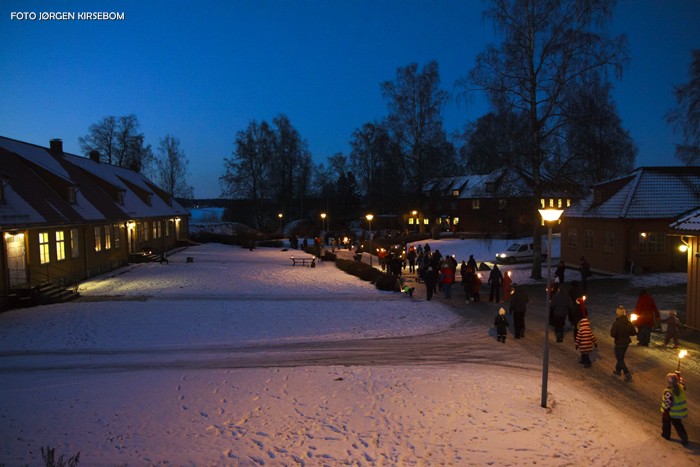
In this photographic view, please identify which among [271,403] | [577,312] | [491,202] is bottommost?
[271,403]

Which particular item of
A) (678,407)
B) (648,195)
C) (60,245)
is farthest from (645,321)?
(60,245)

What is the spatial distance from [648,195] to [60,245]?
29346mm

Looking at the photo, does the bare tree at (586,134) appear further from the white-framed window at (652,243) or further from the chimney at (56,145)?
the chimney at (56,145)

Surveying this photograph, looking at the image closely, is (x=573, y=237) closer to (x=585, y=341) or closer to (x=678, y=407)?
(x=585, y=341)

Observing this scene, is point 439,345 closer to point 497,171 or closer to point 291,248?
point 497,171

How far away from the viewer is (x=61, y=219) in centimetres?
1992

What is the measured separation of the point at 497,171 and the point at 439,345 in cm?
1120

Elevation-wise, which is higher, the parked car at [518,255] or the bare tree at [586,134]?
the bare tree at [586,134]

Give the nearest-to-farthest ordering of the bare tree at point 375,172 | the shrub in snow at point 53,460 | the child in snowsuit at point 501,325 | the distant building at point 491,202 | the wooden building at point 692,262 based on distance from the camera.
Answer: the shrub in snow at point 53,460, the child in snowsuit at point 501,325, the wooden building at point 692,262, the distant building at point 491,202, the bare tree at point 375,172

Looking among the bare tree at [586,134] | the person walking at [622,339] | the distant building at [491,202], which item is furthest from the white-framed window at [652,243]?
the person walking at [622,339]

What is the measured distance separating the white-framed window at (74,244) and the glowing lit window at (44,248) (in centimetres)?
220

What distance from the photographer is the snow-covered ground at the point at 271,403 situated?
23.1ft

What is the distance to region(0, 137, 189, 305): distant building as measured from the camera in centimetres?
1762

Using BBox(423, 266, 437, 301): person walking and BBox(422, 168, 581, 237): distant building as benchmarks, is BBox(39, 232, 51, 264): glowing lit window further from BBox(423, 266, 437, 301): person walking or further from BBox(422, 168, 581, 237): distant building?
BBox(422, 168, 581, 237): distant building
